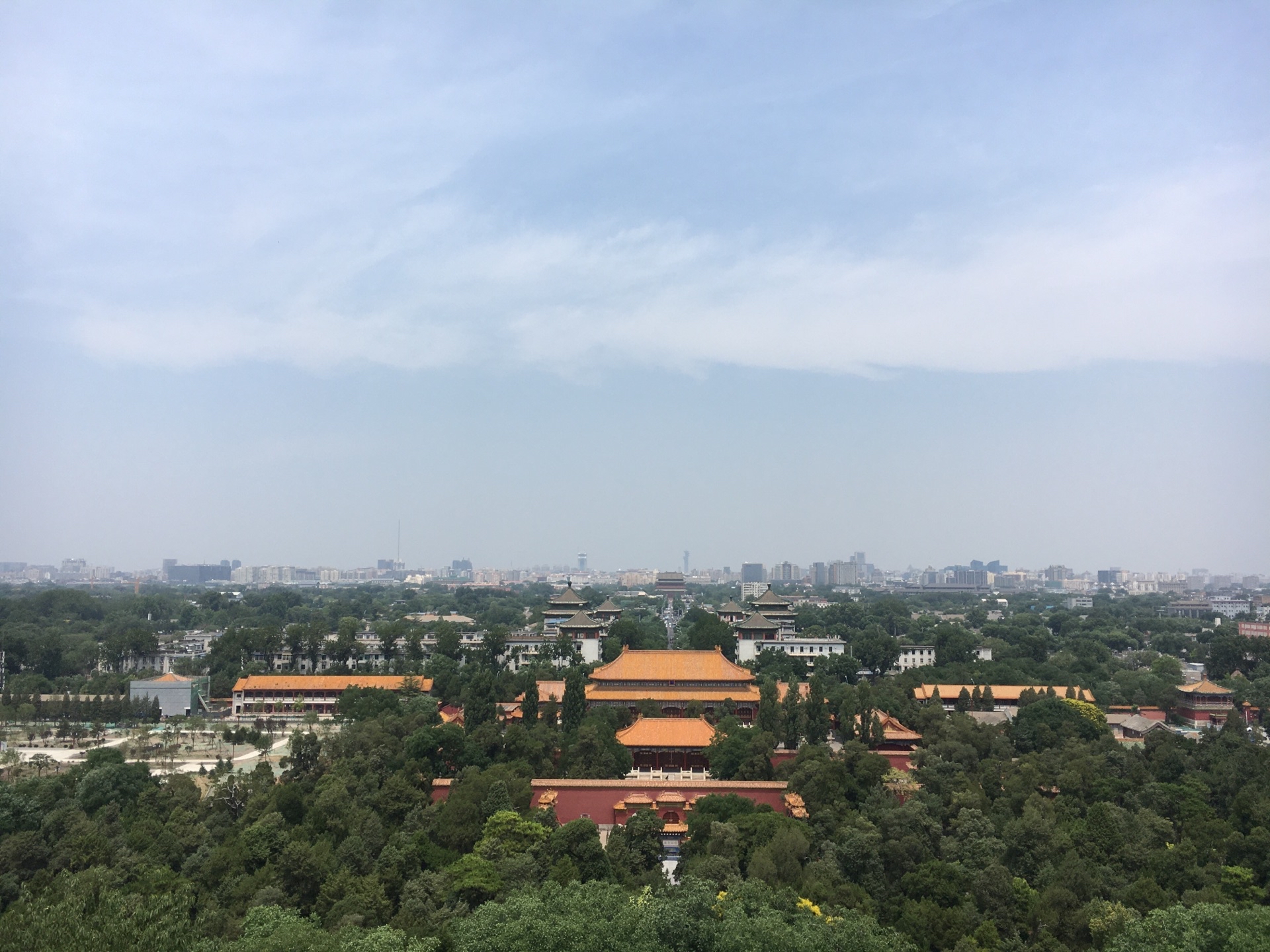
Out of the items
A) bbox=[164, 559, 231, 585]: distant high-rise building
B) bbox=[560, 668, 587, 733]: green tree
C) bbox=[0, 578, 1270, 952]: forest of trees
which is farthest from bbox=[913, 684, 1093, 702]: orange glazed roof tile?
bbox=[164, 559, 231, 585]: distant high-rise building

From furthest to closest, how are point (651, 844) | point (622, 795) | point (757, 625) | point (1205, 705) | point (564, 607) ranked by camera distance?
point (564, 607) → point (757, 625) → point (1205, 705) → point (622, 795) → point (651, 844)

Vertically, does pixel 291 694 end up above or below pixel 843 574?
above

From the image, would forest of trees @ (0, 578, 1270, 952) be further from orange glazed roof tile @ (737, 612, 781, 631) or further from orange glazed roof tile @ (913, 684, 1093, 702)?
orange glazed roof tile @ (737, 612, 781, 631)

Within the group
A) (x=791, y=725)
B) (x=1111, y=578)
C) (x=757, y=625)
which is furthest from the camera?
(x=1111, y=578)

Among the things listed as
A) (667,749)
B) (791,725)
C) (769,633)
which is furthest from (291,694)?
(791,725)

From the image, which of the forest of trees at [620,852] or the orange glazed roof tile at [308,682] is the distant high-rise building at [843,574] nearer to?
the orange glazed roof tile at [308,682]

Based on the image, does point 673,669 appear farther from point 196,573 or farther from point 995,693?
point 196,573

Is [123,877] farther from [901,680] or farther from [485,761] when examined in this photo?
[901,680]
